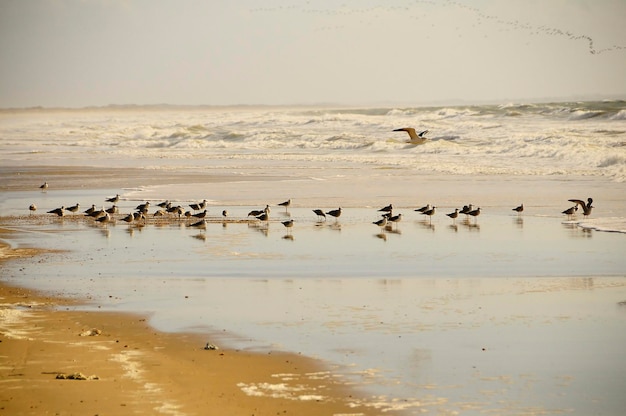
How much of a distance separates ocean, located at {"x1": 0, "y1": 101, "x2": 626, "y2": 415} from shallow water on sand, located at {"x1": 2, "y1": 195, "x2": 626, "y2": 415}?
0.03m

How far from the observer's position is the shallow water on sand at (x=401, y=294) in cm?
787

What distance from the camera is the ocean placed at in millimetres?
8102

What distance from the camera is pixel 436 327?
9680 millimetres

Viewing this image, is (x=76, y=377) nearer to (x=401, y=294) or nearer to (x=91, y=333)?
(x=91, y=333)

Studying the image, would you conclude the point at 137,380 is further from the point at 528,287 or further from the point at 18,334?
the point at 528,287

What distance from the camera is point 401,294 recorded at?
37.8ft

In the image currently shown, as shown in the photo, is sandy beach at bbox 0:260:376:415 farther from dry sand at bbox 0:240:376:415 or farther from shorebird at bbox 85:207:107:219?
shorebird at bbox 85:207:107:219

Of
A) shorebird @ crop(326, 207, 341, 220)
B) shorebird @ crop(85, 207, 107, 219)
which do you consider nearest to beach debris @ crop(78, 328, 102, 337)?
shorebird @ crop(326, 207, 341, 220)

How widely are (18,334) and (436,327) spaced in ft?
13.8

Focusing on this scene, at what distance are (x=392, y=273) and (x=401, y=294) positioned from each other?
157 cm

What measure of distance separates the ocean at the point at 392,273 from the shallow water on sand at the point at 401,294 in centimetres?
3

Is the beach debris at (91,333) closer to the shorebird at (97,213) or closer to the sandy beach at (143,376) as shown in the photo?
the sandy beach at (143,376)

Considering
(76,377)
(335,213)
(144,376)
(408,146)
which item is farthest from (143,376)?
(408,146)

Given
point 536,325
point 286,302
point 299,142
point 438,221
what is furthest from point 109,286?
point 299,142
